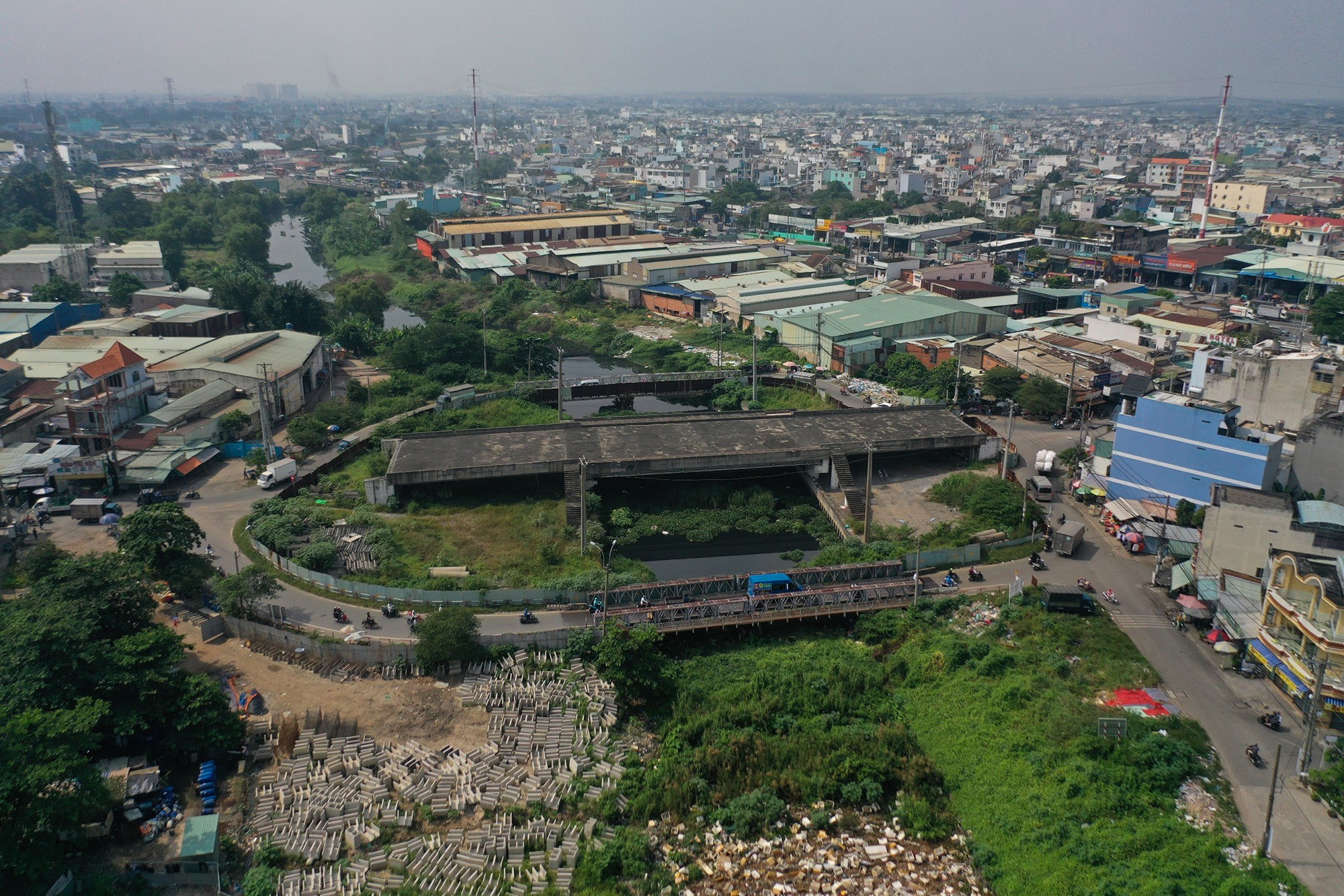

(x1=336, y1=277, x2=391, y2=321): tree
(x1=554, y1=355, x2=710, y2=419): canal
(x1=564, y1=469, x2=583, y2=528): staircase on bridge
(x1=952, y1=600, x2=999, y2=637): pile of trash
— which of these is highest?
(x1=336, y1=277, x2=391, y2=321): tree

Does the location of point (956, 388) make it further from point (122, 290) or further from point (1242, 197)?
point (1242, 197)

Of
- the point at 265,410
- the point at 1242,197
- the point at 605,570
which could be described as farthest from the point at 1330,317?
the point at 265,410

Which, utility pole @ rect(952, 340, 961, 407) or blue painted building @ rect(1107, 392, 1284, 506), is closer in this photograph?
blue painted building @ rect(1107, 392, 1284, 506)

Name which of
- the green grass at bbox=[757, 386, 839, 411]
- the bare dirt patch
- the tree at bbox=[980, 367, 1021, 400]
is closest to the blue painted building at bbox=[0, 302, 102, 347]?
the bare dirt patch

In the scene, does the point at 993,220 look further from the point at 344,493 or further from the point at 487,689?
the point at 487,689

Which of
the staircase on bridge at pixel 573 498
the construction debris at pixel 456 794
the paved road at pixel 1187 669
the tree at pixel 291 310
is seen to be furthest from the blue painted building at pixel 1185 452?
the tree at pixel 291 310

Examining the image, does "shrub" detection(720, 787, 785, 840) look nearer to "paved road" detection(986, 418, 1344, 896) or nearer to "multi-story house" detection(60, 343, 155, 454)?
"paved road" detection(986, 418, 1344, 896)

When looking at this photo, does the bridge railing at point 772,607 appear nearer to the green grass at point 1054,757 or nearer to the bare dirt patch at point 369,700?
the green grass at point 1054,757
